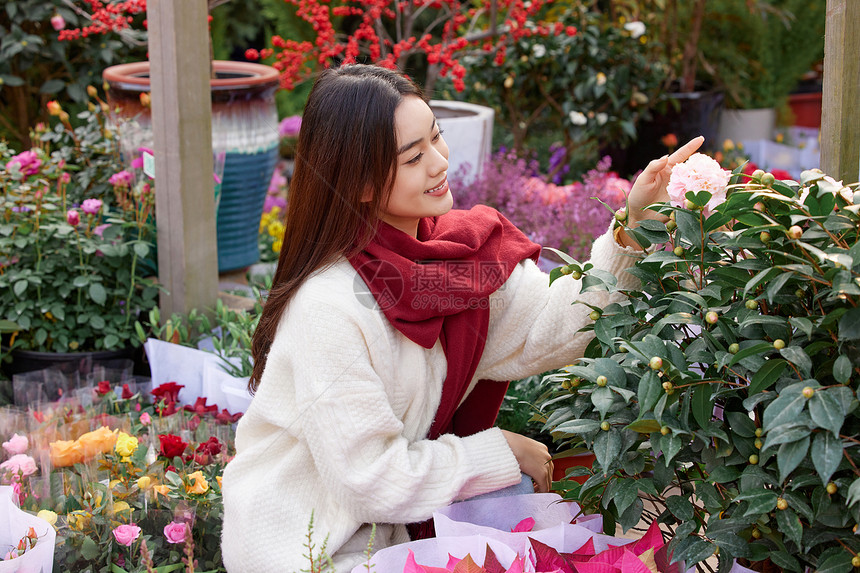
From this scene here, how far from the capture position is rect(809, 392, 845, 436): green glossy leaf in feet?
3.33

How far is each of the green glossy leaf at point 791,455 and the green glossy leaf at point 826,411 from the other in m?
0.03

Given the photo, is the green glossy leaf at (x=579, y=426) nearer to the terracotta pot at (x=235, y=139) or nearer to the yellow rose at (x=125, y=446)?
the yellow rose at (x=125, y=446)

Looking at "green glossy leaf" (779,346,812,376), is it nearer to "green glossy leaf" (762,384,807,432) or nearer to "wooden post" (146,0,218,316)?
"green glossy leaf" (762,384,807,432)

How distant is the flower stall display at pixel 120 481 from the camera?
167 centimetres

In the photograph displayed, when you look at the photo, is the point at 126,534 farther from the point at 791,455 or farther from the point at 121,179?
the point at 121,179

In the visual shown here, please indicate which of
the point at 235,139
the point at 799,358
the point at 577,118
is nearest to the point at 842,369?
the point at 799,358

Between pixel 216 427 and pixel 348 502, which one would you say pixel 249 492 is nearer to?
pixel 348 502

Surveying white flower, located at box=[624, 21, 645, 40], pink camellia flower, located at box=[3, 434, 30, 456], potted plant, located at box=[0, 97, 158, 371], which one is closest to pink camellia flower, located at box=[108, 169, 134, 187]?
potted plant, located at box=[0, 97, 158, 371]

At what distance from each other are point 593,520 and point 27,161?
225cm

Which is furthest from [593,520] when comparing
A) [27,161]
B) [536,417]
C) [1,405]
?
[27,161]

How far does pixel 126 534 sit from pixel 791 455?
121cm

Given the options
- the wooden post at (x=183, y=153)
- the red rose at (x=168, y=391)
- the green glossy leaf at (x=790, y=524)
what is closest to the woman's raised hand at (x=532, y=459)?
the green glossy leaf at (x=790, y=524)

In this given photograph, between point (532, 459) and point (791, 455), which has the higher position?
point (791, 455)

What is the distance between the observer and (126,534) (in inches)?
63.1
